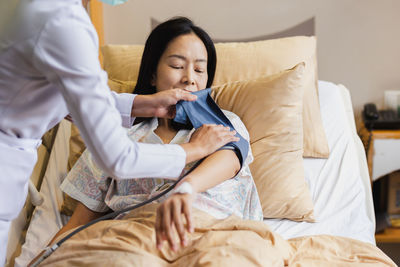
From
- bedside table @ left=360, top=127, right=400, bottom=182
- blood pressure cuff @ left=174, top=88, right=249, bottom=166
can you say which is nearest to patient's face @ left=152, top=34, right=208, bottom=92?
blood pressure cuff @ left=174, top=88, right=249, bottom=166

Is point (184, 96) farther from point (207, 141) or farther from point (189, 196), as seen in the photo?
point (189, 196)

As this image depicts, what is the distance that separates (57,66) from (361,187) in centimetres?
137

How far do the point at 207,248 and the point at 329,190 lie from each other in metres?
0.82

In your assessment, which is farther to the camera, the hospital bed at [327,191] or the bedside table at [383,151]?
the bedside table at [383,151]

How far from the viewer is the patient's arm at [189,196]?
3.14ft

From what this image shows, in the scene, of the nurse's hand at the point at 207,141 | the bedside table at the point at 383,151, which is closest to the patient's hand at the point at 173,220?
the nurse's hand at the point at 207,141

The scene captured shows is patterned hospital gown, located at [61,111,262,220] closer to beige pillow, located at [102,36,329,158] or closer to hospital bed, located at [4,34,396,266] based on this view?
hospital bed, located at [4,34,396,266]

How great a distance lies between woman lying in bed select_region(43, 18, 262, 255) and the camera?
149 centimetres

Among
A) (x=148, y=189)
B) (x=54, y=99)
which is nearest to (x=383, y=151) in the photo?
(x=148, y=189)

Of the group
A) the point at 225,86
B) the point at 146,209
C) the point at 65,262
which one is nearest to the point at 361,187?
the point at 225,86

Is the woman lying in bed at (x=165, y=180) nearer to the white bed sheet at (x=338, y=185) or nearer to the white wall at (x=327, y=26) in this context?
the white bed sheet at (x=338, y=185)

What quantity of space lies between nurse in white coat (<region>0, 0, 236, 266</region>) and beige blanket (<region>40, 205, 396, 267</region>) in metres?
0.22

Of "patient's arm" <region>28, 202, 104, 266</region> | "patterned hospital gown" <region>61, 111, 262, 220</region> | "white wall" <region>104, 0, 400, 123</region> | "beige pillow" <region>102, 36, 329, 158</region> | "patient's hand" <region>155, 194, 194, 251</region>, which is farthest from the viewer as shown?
"white wall" <region>104, 0, 400, 123</region>

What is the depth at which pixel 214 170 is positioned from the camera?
131cm
